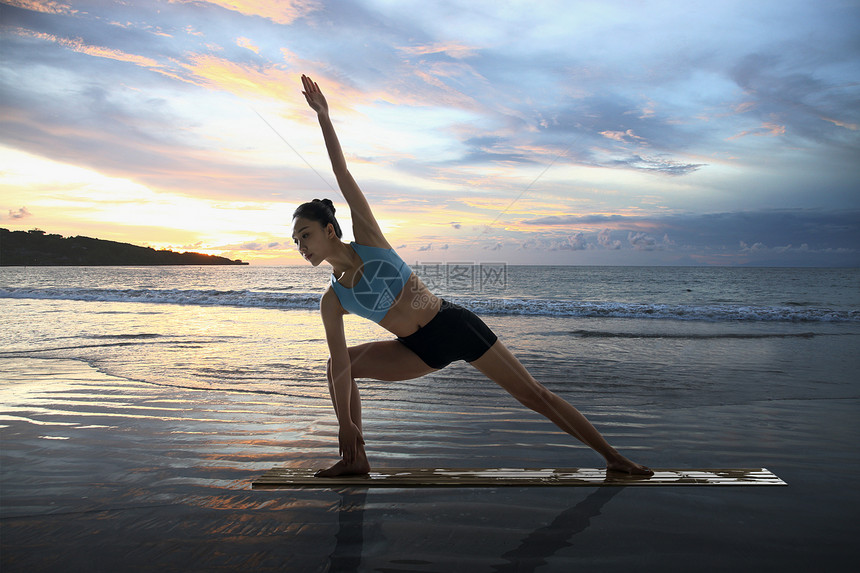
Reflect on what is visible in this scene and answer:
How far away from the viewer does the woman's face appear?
113 inches

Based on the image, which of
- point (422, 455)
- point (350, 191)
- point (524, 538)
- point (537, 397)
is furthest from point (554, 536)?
point (350, 191)

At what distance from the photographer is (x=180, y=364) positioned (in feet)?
22.8

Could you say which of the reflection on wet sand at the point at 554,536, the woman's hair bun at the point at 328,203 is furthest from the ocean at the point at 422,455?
the woman's hair bun at the point at 328,203

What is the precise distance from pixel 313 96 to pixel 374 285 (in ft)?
4.17

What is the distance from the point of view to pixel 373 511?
2562 millimetres

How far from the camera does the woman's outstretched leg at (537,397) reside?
3070 mm

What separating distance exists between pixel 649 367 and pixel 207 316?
41.3 ft

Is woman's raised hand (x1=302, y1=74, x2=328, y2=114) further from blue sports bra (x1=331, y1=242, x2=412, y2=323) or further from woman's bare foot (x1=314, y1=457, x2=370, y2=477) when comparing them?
woman's bare foot (x1=314, y1=457, x2=370, y2=477)

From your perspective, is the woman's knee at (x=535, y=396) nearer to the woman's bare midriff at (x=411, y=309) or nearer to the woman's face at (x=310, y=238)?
the woman's bare midriff at (x=411, y=309)

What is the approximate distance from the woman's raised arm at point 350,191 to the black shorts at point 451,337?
0.58 m

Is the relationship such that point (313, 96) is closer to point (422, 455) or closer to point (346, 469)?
point (346, 469)

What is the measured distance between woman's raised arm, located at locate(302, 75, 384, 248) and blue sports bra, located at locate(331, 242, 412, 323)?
0.23ft

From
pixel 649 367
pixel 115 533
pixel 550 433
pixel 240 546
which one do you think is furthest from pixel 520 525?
pixel 649 367

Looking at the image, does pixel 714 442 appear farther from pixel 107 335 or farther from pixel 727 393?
pixel 107 335
